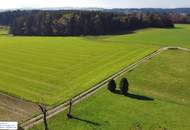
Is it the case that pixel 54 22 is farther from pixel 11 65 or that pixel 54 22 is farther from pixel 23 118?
pixel 23 118

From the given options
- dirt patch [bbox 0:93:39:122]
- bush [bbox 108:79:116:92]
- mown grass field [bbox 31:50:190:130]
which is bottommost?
dirt patch [bbox 0:93:39:122]

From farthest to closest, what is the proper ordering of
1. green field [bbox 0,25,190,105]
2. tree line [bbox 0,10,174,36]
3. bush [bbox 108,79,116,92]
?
1. tree line [bbox 0,10,174,36]
2. green field [bbox 0,25,190,105]
3. bush [bbox 108,79,116,92]

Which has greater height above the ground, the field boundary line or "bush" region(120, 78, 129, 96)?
"bush" region(120, 78, 129, 96)

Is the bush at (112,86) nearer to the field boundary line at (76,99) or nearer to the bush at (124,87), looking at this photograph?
the bush at (124,87)

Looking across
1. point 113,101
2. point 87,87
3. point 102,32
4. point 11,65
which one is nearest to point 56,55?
point 11,65

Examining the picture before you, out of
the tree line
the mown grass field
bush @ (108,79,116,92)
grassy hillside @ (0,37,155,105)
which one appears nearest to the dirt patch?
grassy hillside @ (0,37,155,105)

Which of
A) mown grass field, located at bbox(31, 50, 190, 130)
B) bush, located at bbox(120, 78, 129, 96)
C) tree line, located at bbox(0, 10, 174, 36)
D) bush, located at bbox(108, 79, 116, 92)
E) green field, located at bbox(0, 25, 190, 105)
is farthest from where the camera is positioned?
tree line, located at bbox(0, 10, 174, 36)

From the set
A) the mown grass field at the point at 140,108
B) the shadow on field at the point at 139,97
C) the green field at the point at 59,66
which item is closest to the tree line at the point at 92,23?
the green field at the point at 59,66

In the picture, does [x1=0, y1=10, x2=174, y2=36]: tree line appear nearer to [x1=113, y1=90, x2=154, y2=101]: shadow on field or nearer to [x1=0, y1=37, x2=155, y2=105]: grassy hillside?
[x1=0, y1=37, x2=155, y2=105]: grassy hillside
